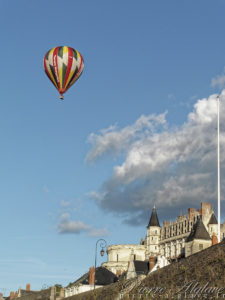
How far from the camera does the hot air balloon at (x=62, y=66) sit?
53062mm

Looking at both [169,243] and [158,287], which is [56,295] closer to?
[158,287]

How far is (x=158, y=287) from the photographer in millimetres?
39844

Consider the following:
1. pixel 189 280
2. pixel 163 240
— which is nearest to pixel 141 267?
pixel 189 280

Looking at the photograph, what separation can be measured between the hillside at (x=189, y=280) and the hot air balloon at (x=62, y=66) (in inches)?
744

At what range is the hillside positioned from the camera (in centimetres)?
3299

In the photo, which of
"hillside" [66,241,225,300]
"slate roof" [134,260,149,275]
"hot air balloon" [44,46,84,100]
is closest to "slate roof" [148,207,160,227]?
"slate roof" [134,260,149,275]

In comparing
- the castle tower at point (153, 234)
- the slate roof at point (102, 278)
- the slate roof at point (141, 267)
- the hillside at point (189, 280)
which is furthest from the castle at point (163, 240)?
the hillside at point (189, 280)

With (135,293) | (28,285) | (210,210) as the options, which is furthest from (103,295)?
(210,210)

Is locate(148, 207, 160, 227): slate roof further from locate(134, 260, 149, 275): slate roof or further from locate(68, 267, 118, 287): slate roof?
locate(134, 260, 149, 275): slate roof

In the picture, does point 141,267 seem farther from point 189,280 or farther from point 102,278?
point 189,280

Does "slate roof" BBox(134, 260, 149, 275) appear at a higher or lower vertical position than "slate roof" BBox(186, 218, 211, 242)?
lower

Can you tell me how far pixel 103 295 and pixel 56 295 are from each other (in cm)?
2699

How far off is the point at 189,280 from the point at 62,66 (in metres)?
24.9

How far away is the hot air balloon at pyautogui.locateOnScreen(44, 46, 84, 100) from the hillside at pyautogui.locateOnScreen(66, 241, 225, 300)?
18.9m
